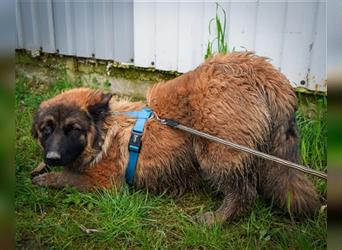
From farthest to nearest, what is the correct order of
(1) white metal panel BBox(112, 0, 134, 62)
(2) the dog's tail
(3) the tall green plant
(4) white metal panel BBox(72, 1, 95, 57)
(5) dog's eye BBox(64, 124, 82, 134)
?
1. (4) white metal panel BBox(72, 1, 95, 57)
2. (1) white metal panel BBox(112, 0, 134, 62)
3. (3) the tall green plant
4. (5) dog's eye BBox(64, 124, 82, 134)
5. (2) the dog's tail

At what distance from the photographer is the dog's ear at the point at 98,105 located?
2.91m

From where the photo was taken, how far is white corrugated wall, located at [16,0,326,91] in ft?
12.0

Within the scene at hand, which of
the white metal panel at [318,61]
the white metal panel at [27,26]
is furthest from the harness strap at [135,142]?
the white metal panel at [27,26]

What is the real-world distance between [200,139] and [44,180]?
1247 mm

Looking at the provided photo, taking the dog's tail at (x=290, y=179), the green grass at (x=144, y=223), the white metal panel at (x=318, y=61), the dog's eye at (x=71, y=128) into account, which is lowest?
the green grass at (x=144, y=223)

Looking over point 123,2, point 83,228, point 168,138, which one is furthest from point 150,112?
point 123,2

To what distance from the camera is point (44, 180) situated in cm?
296

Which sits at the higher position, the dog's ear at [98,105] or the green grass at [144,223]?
the dog's ear at [98,105]

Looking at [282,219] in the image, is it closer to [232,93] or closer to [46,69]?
[232,93]

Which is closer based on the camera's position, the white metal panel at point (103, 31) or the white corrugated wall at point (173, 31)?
the white corrugated wall at point (173, 31)

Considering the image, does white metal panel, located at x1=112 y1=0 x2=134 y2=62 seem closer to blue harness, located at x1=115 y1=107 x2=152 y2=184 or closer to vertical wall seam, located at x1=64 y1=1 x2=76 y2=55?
vertical wall seam, located at x1=64 y1=1 x2=76 y2=55

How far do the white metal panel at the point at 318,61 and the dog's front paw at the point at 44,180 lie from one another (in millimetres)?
2488

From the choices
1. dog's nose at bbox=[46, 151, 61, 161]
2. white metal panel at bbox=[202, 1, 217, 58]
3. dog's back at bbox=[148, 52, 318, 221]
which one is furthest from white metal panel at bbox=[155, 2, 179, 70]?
dog's nose at bbox=[46, 151, 61, 161]

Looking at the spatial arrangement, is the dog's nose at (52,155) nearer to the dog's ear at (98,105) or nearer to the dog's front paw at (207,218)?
the dog's ear at (98,105)
